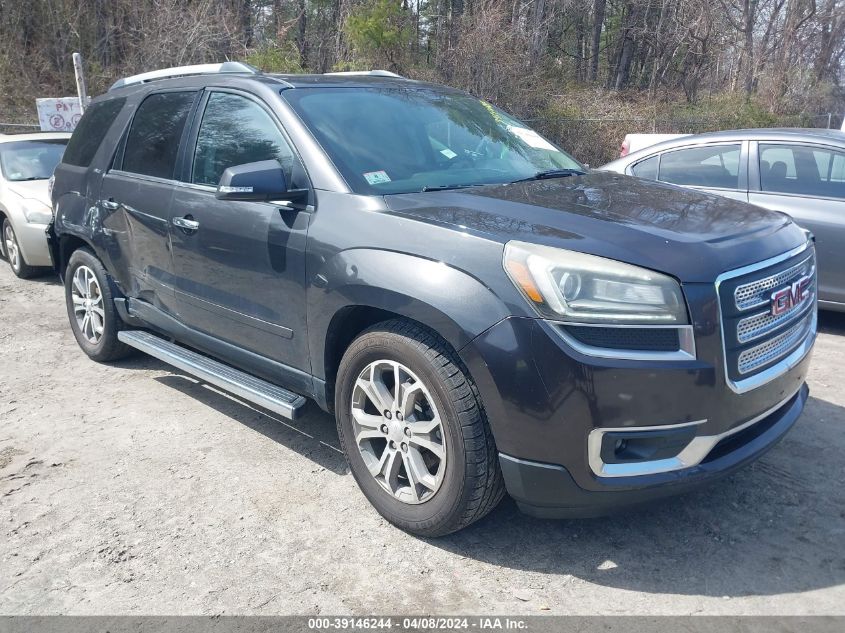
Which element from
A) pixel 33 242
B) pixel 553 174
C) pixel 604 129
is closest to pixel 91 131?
pixel 33 242

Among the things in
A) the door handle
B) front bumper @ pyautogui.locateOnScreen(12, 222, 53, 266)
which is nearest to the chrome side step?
the door handle

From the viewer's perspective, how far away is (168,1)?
22094 mm

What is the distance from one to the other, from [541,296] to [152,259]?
9.14 ft

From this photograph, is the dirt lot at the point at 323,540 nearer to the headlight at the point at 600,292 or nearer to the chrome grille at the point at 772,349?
the chrome grille at the point at 772,349

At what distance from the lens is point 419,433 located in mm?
3055

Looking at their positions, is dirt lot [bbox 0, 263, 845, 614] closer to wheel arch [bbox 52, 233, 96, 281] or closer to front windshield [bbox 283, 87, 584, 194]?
front windshield [bbox 283, 87, 584, 194]

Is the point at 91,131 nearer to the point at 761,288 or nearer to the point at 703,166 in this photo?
the point at 761,288

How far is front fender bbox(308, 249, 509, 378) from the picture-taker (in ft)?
9.02

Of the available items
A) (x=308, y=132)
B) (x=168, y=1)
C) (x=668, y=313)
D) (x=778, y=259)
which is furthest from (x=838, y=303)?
(x=168, y=1)

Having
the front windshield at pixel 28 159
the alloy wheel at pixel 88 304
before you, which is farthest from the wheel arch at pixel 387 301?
the front windshield at pixel 28 159

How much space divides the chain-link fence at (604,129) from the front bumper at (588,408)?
53.9ft

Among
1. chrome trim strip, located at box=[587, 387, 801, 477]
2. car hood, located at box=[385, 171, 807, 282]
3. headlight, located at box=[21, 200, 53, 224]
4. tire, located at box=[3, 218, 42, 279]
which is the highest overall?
car hood, located at box=[385, 171, 807, 282]

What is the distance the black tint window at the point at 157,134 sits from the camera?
14.5 feet

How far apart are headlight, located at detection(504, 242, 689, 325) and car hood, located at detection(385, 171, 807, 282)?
0.05 metres
